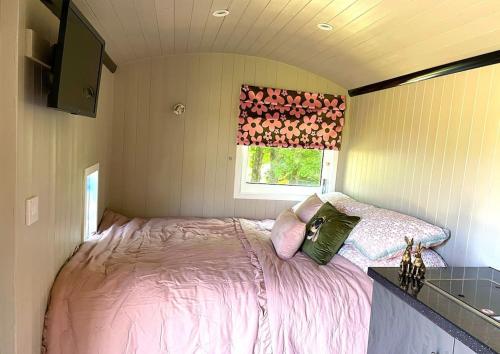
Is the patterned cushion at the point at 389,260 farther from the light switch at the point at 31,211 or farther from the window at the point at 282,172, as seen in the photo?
the light switch at the point at 31,211

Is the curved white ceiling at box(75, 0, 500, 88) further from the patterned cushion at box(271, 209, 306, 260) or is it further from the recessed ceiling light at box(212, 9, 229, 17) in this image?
the patterned cushion at box(271, 209, 306, 260)

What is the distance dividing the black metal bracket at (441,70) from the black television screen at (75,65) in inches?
82.4

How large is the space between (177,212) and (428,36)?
2.59m

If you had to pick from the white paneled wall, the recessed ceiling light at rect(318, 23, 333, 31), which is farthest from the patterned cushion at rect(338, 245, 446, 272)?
the white paneled wall

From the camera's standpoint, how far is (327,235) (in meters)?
2.46

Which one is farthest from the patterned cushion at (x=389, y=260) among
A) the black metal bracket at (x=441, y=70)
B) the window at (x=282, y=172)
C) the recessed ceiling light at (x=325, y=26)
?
the window at (x=282, y=172)

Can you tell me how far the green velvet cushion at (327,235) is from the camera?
2412 mm

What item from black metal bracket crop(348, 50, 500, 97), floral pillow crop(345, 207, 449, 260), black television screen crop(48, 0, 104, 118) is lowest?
floral pillow crop(345, 207, 449, 260)

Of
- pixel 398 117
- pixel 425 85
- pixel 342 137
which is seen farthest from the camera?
pixel 342 137

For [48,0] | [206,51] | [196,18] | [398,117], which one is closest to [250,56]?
[206,51]

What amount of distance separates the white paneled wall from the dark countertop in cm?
219

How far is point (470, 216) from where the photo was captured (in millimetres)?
2180

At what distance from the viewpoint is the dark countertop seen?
3.96ft

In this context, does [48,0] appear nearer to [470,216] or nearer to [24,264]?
[24,264]
